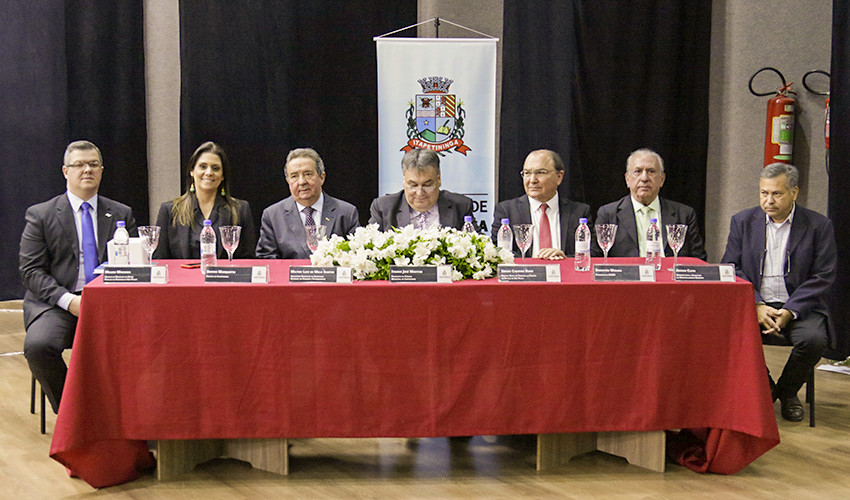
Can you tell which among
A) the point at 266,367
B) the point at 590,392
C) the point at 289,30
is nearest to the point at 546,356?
the point at 590,392

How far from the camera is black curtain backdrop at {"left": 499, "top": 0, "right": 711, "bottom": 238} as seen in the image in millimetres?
5711

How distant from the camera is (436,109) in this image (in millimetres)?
5402

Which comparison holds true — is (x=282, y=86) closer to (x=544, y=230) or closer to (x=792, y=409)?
(x=544, y=230)

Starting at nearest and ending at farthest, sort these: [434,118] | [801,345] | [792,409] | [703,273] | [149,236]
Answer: [703,273], [149,236], [801,345], [792,409], [434,118]

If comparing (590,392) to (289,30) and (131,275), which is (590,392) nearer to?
(131,275)

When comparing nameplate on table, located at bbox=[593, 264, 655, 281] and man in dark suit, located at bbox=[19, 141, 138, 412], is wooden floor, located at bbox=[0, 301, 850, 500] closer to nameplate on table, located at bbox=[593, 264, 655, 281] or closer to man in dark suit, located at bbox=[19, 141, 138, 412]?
man in dark suit, located at bbox=[19, 141, 138, 412]

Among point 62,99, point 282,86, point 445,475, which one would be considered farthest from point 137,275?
point 62,99

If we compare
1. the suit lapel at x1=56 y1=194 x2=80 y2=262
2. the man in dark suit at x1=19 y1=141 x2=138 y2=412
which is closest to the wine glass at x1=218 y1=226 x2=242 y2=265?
the man in dark suit at x1=19 y1=141 x2=138 y2=412

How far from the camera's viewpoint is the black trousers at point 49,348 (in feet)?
10.8

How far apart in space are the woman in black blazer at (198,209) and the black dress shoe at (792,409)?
9.10 feet

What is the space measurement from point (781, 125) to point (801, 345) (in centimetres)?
230

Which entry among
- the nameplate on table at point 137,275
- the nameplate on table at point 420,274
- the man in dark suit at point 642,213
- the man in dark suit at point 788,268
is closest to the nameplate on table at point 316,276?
the nameplate on table at point 420,274

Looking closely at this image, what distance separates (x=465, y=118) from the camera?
542cm

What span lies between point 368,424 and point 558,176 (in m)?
1.75
